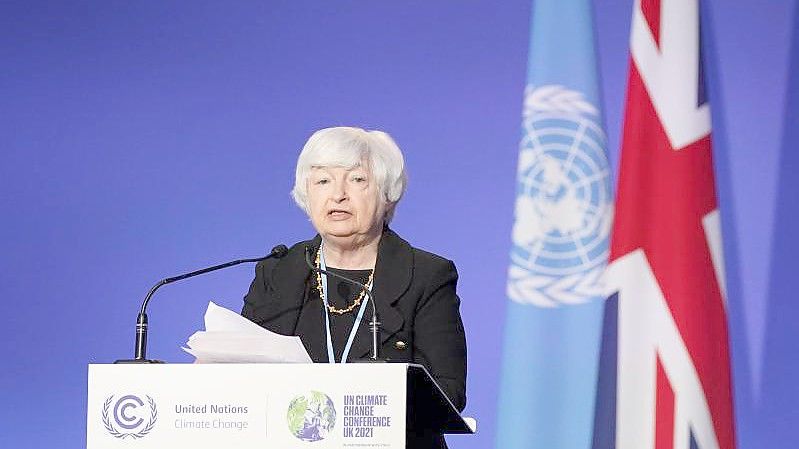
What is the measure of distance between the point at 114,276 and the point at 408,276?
167cm

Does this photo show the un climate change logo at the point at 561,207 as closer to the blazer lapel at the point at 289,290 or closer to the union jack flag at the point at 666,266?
the union jack flag at the point at 666,266

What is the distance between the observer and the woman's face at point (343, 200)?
3146 millimetres

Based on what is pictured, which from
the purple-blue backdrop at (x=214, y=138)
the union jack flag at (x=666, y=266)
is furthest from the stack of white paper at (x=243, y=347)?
the purple-blue backdrop at (x=214, y=138)

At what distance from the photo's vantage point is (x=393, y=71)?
171 inches

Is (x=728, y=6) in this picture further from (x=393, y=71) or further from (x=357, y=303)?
(x=357, y=303)

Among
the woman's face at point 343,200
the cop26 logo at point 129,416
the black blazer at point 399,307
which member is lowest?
the cop26 logo at point 129,416

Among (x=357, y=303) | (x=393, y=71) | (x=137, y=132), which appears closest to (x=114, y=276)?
(x=137, y=132)

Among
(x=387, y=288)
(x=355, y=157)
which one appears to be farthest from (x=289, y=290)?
(x=355, y=157)

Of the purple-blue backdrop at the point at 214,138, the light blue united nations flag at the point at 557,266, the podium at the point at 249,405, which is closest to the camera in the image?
the podium at the point at 249,405

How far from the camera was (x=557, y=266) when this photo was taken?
139 inches

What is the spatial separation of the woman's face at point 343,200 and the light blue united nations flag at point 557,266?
0.57 meters

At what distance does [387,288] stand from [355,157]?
35 centimetres

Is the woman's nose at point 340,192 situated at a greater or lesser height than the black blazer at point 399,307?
greater

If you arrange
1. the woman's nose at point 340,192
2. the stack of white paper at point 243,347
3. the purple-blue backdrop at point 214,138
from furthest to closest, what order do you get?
the purple-blue backdrop at point 214,138, the woman's nose at point 340,192, the stack of white paper at point 243,347
